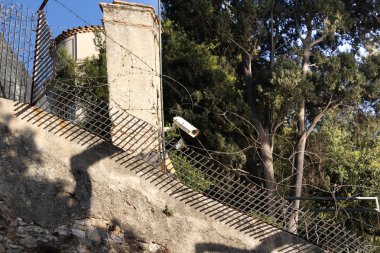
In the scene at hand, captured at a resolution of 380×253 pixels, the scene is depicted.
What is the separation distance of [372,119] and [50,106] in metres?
9.59

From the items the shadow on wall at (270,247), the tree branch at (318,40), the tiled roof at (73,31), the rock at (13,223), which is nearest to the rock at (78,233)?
the rock at (13,223)

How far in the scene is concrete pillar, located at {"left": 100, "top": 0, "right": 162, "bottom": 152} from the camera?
288 inches

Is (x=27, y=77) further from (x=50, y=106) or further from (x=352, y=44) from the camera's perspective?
(x=352, y=44)

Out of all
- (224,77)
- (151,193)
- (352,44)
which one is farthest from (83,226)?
(352,44)

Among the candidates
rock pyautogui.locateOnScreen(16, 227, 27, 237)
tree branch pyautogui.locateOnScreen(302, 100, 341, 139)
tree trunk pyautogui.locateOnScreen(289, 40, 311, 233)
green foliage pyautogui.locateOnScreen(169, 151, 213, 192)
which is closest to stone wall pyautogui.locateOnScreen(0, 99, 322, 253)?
rock pyautogui.locateOnScreen(16, 227, 27, 237)

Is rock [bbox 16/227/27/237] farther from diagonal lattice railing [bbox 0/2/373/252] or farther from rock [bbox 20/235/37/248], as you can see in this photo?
diagonal lattice railing [bbox 0/2/373/252]

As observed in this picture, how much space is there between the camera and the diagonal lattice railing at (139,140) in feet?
20.0

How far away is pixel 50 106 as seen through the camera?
6.21m

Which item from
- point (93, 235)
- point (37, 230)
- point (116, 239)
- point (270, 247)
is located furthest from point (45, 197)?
point (270, 247)

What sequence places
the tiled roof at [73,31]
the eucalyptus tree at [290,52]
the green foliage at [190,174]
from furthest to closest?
1. the tiled roof at [73,31]
2. the eucalyptus tree at [290,52]
3. the green foliage at [190,174]

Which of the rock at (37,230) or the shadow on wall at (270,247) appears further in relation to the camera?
the shadow on wall at (270,247)

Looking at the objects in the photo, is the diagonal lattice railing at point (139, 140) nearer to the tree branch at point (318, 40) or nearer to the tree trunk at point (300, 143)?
the tree trunk at point (300, 143)

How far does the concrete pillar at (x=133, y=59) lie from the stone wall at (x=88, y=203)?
1007 mm

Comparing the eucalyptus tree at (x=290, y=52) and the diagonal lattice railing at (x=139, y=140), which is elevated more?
the eucalyptus tree at (x=290, y=52)
